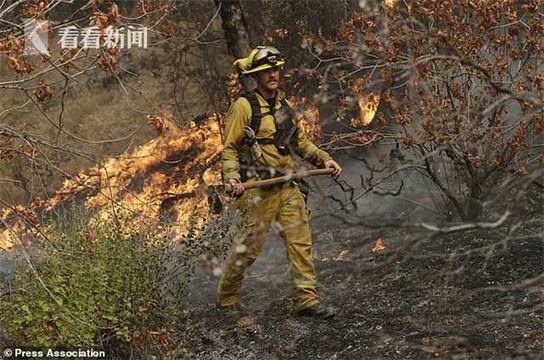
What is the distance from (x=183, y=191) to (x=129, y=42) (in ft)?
9.60

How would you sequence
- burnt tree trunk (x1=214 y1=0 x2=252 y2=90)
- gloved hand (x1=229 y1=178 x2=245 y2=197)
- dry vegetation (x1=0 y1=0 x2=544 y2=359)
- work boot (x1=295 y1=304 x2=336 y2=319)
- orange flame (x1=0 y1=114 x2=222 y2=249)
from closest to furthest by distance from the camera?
dry vegetation (x1=0 y1=0 x2=544 y2=359), gloved hand (x1=229 y1=178 x2=245 y2=197), work boot (x1=295 y1=304 x2=336 y2=319), burnt tree trunk (x1=214 y1=0 x2=252 y2=90), orange flame (x1=0 y1=114 x2=222 y2=249)

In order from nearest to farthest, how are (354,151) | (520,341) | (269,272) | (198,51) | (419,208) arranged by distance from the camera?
(520,341), (269,272), (419,208), (354,151), (198,51)

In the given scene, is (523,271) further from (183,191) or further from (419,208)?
(183,191)

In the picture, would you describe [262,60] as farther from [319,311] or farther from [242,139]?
[319,311]

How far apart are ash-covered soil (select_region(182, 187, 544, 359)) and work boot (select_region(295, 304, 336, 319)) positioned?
0.05 meters

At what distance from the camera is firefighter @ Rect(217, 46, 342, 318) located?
530cm

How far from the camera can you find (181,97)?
1079 centimetres

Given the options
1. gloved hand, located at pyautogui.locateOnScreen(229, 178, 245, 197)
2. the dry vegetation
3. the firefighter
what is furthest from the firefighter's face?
gloved hand, located at pyautogui.locateOnScreen(229, 178, 245, 197)

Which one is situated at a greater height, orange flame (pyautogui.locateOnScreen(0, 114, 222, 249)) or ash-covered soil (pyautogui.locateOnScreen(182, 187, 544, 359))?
orange flame (pyautogui.locateOnScreen(0, 114, 222, 249))

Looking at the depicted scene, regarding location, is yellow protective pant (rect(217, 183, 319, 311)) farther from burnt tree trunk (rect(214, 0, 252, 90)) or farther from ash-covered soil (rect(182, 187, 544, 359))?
burnt tree trunk (rect(214, 0, 252, 90))

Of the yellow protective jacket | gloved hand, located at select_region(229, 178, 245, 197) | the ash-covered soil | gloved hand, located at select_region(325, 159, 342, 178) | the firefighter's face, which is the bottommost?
the ash-covered soil

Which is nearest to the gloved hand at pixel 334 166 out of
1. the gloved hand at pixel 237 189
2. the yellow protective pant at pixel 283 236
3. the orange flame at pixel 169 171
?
the yellow protective pant at pixel 283 236

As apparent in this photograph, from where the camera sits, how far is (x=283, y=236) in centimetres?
528

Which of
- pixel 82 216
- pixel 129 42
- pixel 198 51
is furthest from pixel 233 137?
pixel 129 42
